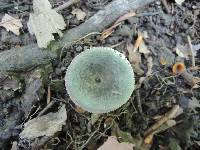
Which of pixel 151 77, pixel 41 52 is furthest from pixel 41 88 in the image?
pixel 151 77

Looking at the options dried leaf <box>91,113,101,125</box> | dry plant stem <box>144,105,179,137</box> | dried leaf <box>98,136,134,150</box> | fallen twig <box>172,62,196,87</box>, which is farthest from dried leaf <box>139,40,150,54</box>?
dried leaf <box>98,136,134,150</box>

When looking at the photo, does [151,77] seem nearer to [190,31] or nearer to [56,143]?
[190,31]

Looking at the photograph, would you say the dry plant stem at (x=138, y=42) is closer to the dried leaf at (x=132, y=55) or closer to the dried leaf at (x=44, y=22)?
the dried leaf at (x=132, y=55)

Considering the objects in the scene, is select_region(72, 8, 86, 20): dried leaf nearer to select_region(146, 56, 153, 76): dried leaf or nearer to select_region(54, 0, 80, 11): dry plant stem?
select_region(54, 0, 80, 11): dry plant stem

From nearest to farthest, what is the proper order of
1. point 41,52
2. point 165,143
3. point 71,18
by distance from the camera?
point 165,143 → point 41,52 → point 71,18

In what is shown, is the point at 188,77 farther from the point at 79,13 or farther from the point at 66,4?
the point at 66,4

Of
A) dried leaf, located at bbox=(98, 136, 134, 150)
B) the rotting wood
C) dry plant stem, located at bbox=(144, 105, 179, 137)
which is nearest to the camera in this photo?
dried leaf, located at bbox=(98, 136, 134, 150)

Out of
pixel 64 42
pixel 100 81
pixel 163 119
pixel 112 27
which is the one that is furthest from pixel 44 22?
pixel 163 119
